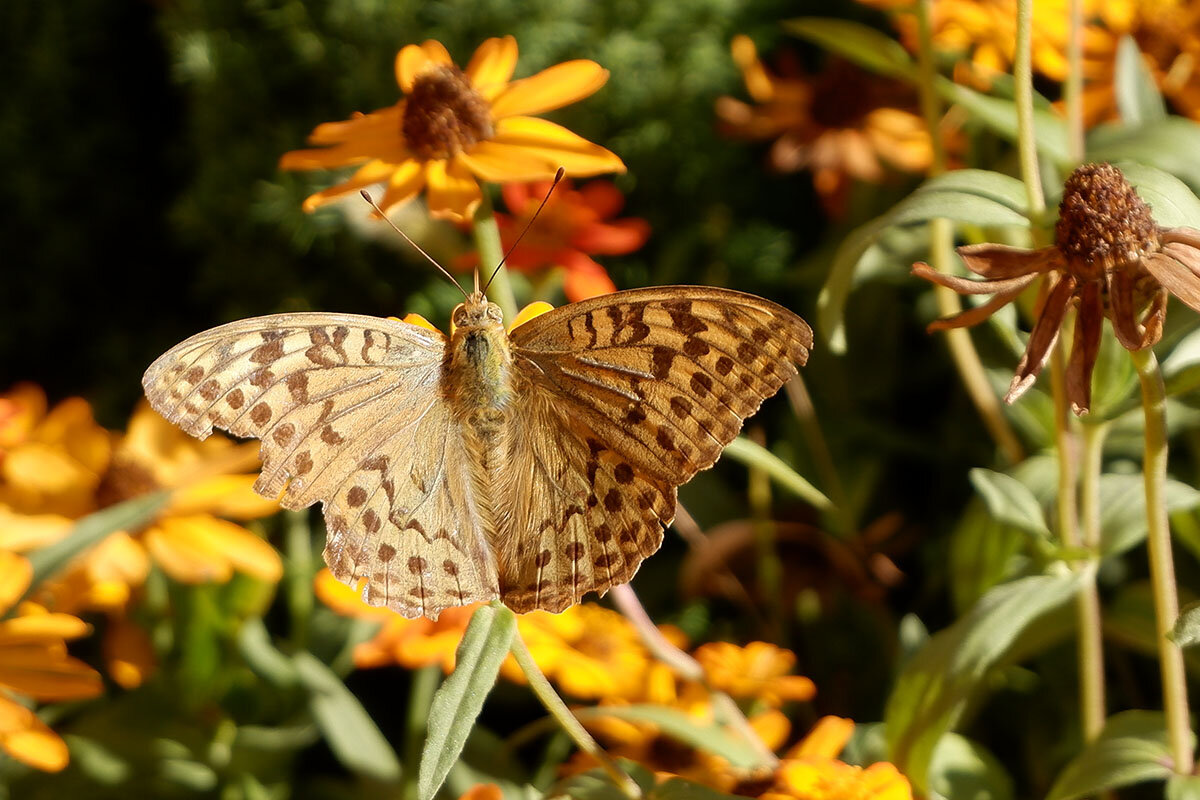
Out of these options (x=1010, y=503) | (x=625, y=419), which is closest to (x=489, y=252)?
(x=625, y=419)

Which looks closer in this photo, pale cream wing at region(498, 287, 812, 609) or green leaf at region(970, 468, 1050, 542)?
pale cream wing at region(498, 287, 812, 609)

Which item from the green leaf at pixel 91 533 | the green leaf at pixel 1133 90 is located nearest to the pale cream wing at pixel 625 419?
the green leaf at pixel 91 533

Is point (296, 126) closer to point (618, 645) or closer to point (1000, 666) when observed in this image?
point (618, 645)

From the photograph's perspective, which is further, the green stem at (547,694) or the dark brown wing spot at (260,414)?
the dark brown wing spot at (260,414)

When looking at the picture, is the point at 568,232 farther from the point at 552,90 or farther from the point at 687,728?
the point at 687,728

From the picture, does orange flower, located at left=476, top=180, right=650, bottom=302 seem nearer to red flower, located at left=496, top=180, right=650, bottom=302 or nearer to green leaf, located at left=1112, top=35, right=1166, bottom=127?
red flower, located at left=496, top=180, right=650, bottom=302

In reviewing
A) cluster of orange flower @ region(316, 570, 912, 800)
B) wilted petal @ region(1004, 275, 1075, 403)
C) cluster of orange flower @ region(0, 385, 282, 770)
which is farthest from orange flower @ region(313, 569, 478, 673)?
wilted petal @ region(1004, 275, 1075, 403)

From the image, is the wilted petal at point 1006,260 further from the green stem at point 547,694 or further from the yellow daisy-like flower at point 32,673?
the yellow daisy-like flower at point 32,673
